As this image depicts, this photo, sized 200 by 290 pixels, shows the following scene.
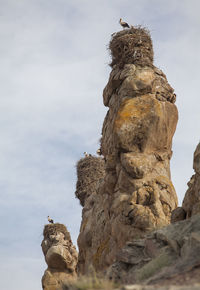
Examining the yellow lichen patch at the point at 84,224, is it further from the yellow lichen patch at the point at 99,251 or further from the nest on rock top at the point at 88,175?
the nest on rock top at the point at 88,175

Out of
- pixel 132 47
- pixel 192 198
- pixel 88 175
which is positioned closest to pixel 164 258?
pixel 192 198

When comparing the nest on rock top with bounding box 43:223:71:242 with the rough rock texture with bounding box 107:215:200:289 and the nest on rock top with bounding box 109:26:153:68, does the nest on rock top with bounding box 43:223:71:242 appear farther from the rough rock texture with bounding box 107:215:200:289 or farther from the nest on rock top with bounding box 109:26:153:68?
the rough rock texture with bounding box 107:215:200:289

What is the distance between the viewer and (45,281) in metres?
21.2

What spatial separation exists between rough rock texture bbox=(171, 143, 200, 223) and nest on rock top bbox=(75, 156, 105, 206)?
8810 mm

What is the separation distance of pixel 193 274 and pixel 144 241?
2519 millimetres

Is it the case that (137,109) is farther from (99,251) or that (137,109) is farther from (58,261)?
(58,261)

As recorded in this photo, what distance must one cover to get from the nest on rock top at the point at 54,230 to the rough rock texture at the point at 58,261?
170 mm

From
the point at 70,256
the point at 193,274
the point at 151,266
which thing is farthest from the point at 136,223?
the point at 70,256

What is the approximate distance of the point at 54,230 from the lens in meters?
22.9

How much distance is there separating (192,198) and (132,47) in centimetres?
659

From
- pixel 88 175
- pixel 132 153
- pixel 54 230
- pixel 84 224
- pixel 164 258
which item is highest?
pixel 88 175

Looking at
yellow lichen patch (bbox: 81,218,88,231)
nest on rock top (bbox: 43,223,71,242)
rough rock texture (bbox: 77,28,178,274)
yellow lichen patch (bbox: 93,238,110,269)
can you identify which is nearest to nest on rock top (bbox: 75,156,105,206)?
yellow lichen patch (bbox: 81,218,88,231)

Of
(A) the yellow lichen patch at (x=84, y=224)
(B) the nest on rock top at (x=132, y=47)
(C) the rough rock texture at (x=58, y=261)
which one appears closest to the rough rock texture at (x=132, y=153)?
(B) the nest on rock top at (x=132, y=47)

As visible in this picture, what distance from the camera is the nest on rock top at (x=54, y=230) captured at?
897 inches
